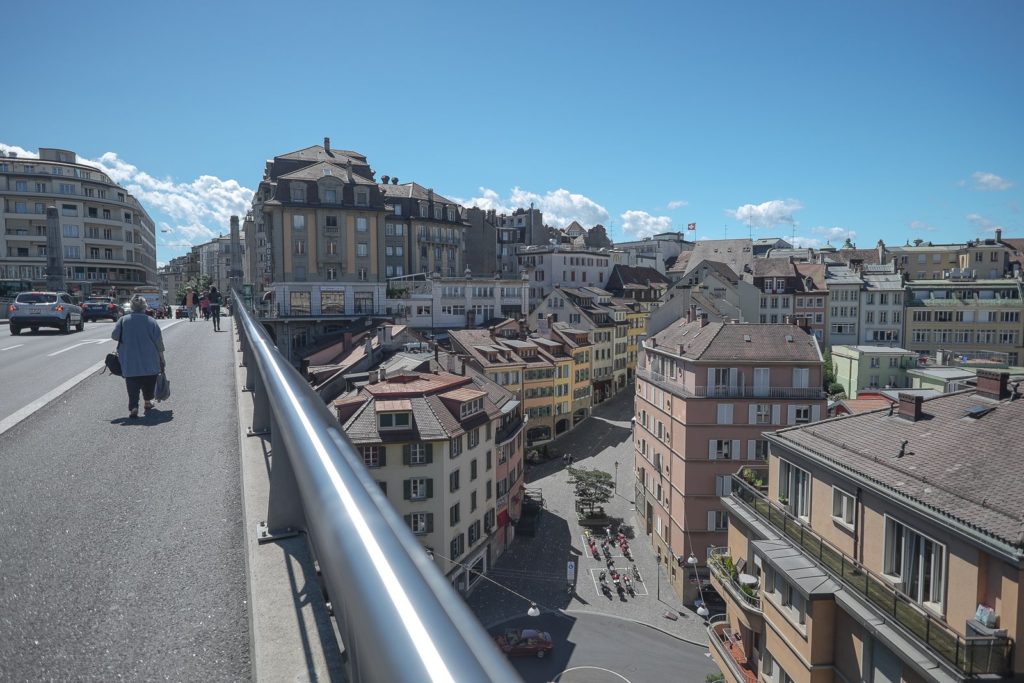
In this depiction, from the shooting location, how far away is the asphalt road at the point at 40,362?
397 inches

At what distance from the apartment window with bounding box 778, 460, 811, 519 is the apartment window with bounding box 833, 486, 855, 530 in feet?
4.36

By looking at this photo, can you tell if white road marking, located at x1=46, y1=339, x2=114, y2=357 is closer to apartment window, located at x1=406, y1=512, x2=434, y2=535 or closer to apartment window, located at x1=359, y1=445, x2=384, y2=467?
apartment window, located at x1=359, y1=445, x2=384, y2=467

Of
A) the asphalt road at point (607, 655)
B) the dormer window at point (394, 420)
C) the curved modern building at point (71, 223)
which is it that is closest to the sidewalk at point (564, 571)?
the asphalt road at point (607, 655)

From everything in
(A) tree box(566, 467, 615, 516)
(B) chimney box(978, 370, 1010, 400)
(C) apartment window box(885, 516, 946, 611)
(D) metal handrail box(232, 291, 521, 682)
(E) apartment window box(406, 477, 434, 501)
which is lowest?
(A) tree box(566, 467, 615, 516)

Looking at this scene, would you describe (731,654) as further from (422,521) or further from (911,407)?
(422,521)

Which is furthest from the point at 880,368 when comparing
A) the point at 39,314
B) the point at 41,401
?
the point at 41,401

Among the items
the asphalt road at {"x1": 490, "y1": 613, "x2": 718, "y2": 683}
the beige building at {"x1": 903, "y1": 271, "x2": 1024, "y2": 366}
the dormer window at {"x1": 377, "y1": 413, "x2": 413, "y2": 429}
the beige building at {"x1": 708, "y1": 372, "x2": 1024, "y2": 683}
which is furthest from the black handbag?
the beige building at {"x1": 903, "y1": 271, "x2": 1024, "y2": 366}

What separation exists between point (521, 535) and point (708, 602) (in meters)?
12.1

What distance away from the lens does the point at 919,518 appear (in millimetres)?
12734

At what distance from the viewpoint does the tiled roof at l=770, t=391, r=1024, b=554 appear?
11664 millimetres

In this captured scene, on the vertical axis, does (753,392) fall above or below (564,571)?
above

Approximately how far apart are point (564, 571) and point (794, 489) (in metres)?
21.9

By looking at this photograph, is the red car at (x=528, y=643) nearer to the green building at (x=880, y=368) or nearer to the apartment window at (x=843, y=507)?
the apartment window at (x=843, y=507)

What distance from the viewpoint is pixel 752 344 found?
35.3 meters
